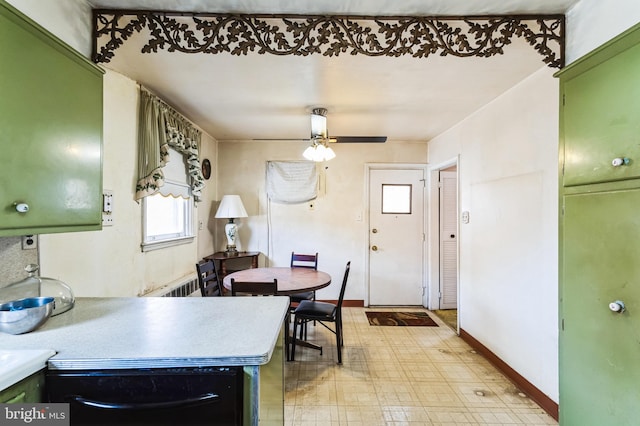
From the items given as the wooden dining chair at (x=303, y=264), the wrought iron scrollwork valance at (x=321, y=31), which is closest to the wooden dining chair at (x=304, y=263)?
the wooden dining chair at (x=303, y=264)

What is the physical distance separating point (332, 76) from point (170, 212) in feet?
7.08

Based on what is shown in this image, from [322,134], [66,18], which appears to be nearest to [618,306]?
[322,134]

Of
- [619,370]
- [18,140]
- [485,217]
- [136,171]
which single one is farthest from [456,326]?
[18,140]

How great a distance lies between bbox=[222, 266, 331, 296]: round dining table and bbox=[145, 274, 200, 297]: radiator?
46 centimetres

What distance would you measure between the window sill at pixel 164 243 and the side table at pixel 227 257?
0.42 metres

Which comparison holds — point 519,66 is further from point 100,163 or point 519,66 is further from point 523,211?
point 100,163

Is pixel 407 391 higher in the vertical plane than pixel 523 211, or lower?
lower

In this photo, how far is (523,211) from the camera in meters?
2.27

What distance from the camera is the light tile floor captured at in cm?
199

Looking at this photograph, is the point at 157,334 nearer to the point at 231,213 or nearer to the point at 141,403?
Result: the point at 141,403

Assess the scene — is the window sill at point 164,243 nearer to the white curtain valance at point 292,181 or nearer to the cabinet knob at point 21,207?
the white curtain valance at point 292,181

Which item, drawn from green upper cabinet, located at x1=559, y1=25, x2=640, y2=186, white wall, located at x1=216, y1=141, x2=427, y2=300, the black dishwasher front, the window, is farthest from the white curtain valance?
the black dishwasher front

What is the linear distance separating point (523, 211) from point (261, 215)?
308 cm

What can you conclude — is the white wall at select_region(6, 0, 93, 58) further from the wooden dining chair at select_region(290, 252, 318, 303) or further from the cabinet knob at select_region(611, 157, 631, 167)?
the wooden dining chair at select_region(290, 252, 318, 303)
